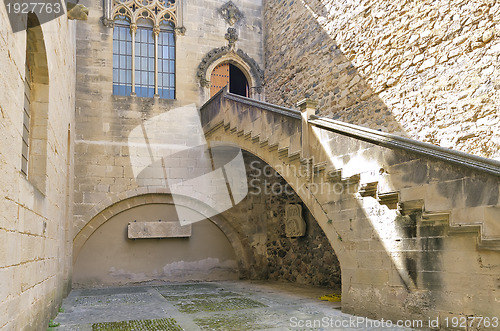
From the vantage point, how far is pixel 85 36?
10656 mm

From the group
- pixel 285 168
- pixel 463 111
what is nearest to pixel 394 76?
pixel 463 111

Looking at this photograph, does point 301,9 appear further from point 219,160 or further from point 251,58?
point 219,160

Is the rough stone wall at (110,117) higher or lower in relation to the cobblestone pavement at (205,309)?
higher

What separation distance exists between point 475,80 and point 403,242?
8.06 feet

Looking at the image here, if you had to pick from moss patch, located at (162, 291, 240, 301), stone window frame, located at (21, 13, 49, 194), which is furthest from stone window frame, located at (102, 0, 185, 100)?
stone window frame, located at (21, 13, 49, 194)

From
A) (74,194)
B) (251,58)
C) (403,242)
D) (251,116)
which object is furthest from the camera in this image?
(251,58)

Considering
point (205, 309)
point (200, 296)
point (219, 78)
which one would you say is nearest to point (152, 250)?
point (200, 296)

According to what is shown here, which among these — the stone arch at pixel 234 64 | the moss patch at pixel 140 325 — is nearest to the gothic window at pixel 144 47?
the stone arch at pixel 234 64

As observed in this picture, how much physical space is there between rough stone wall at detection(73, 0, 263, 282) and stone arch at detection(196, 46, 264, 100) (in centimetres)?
15

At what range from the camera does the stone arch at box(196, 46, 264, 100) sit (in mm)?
11445

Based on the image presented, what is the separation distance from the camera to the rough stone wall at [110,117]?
10.3 m

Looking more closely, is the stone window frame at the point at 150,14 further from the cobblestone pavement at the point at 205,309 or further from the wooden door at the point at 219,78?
the cobblestone pavement at the point at 205,309

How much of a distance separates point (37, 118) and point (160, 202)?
233 inches

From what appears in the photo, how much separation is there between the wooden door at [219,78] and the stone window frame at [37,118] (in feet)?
22.2
